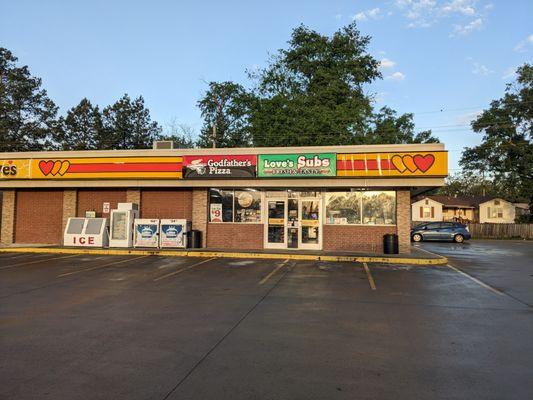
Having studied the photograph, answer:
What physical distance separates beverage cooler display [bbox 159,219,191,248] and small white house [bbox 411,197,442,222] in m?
51.6

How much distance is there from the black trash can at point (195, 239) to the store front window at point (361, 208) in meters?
5.83

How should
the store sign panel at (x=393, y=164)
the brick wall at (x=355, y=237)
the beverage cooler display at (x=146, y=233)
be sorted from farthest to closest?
the beverage cooler display at (x=146, y=233)
the brick wall at (x=355, y=237)
the store sign panel at (x=393, y=164)

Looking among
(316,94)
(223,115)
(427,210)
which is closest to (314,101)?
(316,94)

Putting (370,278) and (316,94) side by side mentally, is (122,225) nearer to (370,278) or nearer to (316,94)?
(370,278)

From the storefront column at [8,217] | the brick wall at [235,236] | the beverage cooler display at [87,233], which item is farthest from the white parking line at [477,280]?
the storefront column at [8,217]

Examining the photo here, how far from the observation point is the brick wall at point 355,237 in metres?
18.3

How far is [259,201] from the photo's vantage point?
19375 millimetres

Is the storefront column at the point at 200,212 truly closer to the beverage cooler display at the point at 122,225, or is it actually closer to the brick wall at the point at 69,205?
the beverage cooler display at the point at 122,225

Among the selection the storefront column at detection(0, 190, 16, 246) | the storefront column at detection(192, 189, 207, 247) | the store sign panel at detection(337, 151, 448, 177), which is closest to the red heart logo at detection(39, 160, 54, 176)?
the storefront column at detection(0, 190, 16, 246)

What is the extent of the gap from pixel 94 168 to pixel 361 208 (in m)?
12.5

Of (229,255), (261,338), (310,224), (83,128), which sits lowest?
(261,338)

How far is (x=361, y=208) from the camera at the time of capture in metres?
18.6

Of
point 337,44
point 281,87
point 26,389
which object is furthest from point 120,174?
point 337,44

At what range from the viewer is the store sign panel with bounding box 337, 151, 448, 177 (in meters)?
16.9
